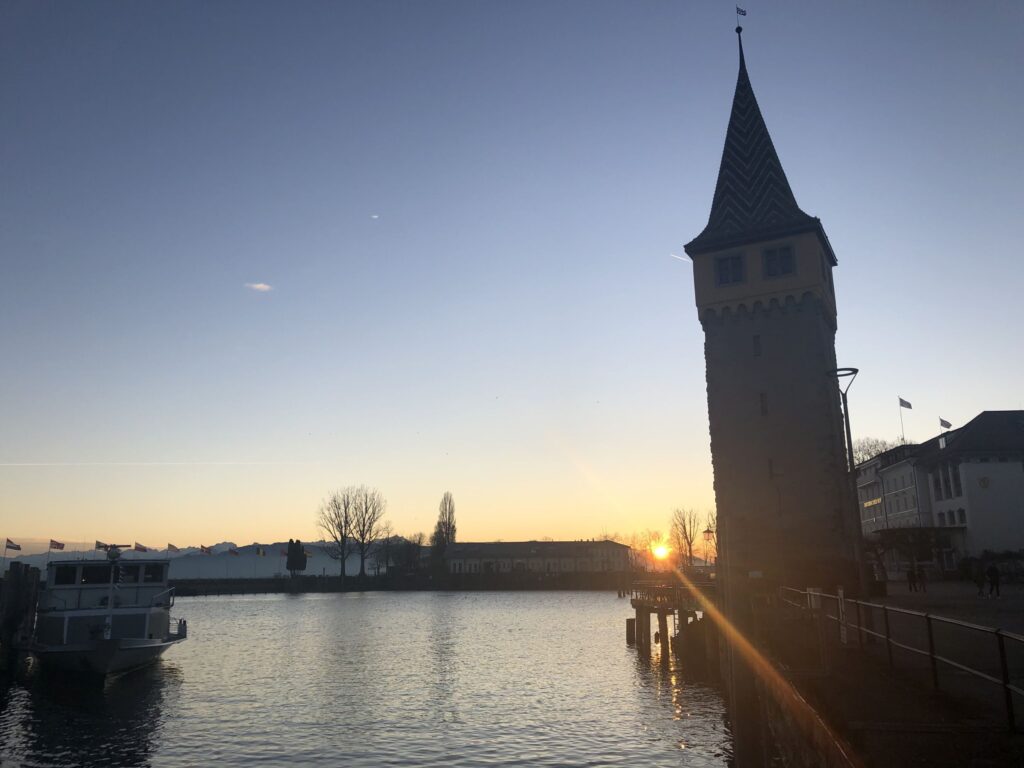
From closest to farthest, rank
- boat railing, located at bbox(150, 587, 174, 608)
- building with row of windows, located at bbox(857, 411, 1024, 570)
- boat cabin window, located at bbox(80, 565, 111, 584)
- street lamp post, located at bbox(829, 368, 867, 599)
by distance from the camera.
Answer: street lamp post, located at bbox(829, 368, 867, 599) < boat cabin window, located at bbox(80, 565, 111, 584) < boat railing, located at bbox(150, 587, 174, 608) < building with row of windows, located at bbox(857, 411, 1024, 570)

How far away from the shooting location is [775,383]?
122ft

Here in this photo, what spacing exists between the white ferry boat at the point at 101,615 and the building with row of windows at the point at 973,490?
51.3 m

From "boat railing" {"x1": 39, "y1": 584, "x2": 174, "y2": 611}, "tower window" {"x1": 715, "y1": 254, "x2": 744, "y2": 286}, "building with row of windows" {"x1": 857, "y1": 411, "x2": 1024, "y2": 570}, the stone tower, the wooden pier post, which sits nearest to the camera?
the stone tower

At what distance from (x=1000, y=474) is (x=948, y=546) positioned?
23.0ft

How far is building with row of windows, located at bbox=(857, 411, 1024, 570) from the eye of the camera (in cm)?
6050

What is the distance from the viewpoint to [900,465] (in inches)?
2990

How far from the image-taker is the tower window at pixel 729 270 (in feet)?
131

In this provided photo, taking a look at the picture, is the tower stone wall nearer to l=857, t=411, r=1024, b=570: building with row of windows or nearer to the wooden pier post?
the wooden pier post

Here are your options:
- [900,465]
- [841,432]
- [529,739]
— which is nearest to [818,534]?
[841,432]

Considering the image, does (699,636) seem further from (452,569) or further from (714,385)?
(452,569)

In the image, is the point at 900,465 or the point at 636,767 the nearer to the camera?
the point at 636,767

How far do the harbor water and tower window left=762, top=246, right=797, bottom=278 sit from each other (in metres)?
20.2

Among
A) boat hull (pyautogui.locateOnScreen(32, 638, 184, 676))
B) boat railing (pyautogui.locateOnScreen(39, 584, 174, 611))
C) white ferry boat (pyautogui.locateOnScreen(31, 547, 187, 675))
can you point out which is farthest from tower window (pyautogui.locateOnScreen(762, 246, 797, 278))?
boat hull (pyautogui.locateOnScreen(32, 638, 184, 676))

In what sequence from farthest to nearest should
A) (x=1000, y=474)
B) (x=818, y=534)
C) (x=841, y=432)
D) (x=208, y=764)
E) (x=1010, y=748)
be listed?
1. (x=1000, y=474)
2. (x=841, y=432)
3. (x=818, y=534)
4. (x=208, y=764)
5. (x=1010, y=748)
